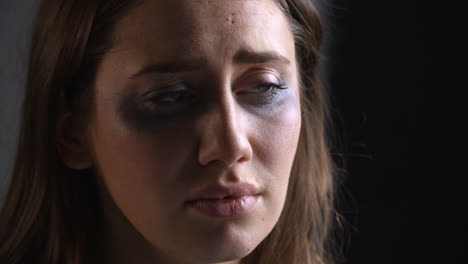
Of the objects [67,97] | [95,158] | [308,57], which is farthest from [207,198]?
[308,57]

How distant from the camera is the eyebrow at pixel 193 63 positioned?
117cm

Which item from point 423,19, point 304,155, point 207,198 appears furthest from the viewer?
point 423,19

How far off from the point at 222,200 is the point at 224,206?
1cm

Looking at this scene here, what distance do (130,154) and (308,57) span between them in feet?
1.69

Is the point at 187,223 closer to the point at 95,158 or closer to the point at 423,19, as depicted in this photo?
the point at 95,158

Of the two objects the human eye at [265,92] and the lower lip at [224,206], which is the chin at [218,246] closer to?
the lower lip at [224,206]

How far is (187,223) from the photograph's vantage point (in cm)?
118

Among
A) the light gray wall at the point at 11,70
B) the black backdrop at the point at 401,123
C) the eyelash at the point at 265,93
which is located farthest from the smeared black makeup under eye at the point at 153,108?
the black backdrop at the point at 401,123

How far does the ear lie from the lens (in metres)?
1.33

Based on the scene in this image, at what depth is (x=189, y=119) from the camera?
1182 millimetres

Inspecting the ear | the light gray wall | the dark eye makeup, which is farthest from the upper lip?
the light gray wall

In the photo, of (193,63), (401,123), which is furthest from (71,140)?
(401,123)

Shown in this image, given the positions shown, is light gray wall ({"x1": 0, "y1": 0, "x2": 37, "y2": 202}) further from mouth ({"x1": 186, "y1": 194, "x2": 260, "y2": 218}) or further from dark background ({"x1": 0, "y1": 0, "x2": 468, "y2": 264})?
mouth ({"x1": 186, "y1": 194, "x2": 260, "y2": 218})

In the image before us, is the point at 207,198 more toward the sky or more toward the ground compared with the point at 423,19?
more toward the ground
